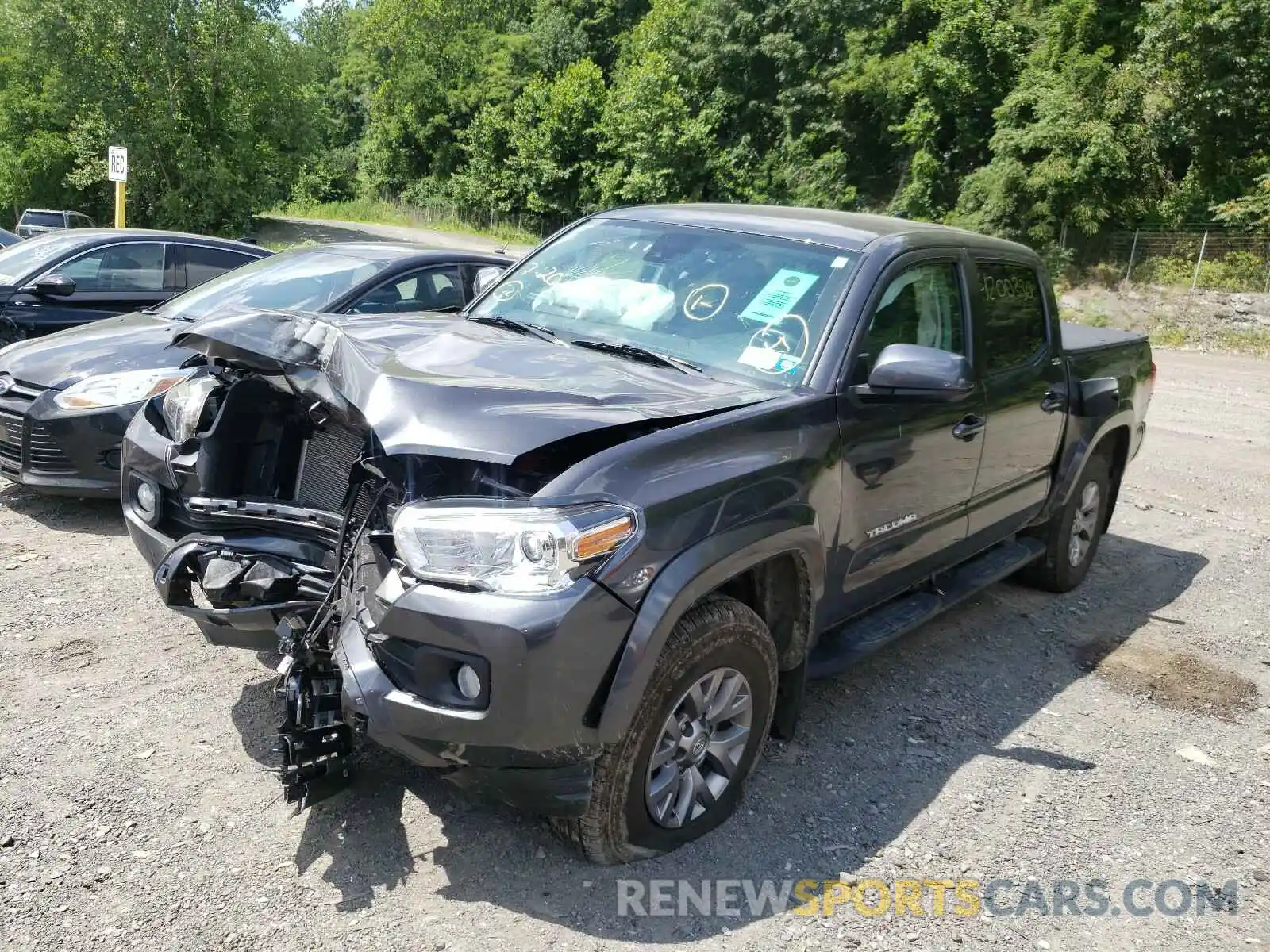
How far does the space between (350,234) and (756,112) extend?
20.5 m

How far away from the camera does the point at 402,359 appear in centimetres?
325

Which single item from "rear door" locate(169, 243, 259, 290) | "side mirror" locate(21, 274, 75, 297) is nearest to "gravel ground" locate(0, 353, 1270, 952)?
"side mirror" locate(21, 274, 75, 297)

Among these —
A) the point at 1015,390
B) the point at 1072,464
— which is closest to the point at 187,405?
the point at 1015,390

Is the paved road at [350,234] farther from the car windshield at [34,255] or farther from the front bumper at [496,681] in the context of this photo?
Answer: the front bumper at [496,681]

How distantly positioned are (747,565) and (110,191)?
139ft

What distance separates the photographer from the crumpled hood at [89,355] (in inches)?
224

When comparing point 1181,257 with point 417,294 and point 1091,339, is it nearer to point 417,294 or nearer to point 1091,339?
point 1091,339

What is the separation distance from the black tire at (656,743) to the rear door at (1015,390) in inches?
71.3

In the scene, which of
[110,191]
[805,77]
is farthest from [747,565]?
[805,77]

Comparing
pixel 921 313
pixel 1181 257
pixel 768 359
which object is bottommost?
pixel 768 359

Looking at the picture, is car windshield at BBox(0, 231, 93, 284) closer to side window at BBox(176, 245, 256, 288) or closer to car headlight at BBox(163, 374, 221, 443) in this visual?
side window at BBox(176, 245, 256, 288)

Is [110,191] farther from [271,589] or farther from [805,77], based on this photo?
[271,589]

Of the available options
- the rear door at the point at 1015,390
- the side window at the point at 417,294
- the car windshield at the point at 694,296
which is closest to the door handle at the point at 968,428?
the rear door at the point at 1015,390

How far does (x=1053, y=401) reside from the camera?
5.02m
